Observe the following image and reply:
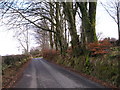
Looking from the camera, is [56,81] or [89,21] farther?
[89,21]

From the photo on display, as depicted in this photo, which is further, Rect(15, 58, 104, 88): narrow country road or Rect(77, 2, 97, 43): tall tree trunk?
Rect(77, 2, 97, 43): tall tree trunk

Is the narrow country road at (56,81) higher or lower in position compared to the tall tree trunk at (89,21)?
lower

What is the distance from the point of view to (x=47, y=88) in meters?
6.20

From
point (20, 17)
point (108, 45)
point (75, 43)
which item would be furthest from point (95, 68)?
point (20, 17)

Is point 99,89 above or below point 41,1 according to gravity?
below

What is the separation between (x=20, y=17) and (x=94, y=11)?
27.2 feet

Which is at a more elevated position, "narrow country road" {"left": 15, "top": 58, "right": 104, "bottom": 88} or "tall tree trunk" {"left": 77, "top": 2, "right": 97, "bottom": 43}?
"tall tree trunk" {"left": 77, "top": 2, "right": 97, "bottom": 43}

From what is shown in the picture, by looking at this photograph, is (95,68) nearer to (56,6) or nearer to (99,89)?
(99,89)

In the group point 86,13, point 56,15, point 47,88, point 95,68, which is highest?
point 56,15

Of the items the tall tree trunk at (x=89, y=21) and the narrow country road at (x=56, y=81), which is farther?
the tall tree trunk at (x=89, y=21)

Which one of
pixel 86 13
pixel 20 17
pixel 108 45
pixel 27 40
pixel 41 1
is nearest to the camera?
pixel 108 45

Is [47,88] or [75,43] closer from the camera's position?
[47,88]

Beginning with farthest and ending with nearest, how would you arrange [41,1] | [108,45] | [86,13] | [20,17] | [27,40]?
[27,40] < [41,1] < [20,17] < [86,13] < [108,45]

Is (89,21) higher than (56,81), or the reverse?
(89,21)
